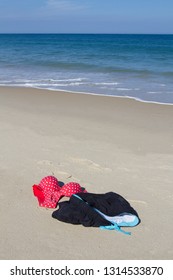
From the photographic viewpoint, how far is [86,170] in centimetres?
525

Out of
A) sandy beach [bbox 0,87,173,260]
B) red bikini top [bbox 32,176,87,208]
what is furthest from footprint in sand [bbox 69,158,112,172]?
red bikini top [bbox 32,176,87,208]

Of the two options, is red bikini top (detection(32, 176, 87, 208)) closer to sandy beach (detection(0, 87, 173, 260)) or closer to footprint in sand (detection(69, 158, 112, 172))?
sandy beach (detection(0, 87, 173, 260))

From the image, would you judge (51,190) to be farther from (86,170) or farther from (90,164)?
(90,164)

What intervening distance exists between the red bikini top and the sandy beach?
10cm

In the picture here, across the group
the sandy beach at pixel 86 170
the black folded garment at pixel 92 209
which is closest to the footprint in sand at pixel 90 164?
the sandy beach at pixel 86 170

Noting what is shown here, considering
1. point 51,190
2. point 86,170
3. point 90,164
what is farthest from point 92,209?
point 90,164

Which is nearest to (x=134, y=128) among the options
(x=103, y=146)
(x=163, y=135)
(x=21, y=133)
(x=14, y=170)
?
(x=163, y=135)

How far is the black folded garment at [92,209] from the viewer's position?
12.7 ft

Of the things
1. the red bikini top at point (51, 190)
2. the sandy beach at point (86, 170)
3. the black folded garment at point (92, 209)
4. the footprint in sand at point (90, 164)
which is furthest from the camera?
the footprint in sand at point (90, 164)

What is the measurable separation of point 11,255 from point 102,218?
98 cm

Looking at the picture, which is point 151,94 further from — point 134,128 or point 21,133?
point 21,133

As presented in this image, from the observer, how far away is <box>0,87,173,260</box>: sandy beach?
3.57 m

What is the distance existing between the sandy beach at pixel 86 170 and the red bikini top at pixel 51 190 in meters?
0.10

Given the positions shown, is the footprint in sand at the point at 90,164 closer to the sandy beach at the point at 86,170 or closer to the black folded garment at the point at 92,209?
the sandy beach at the point at 86,170
